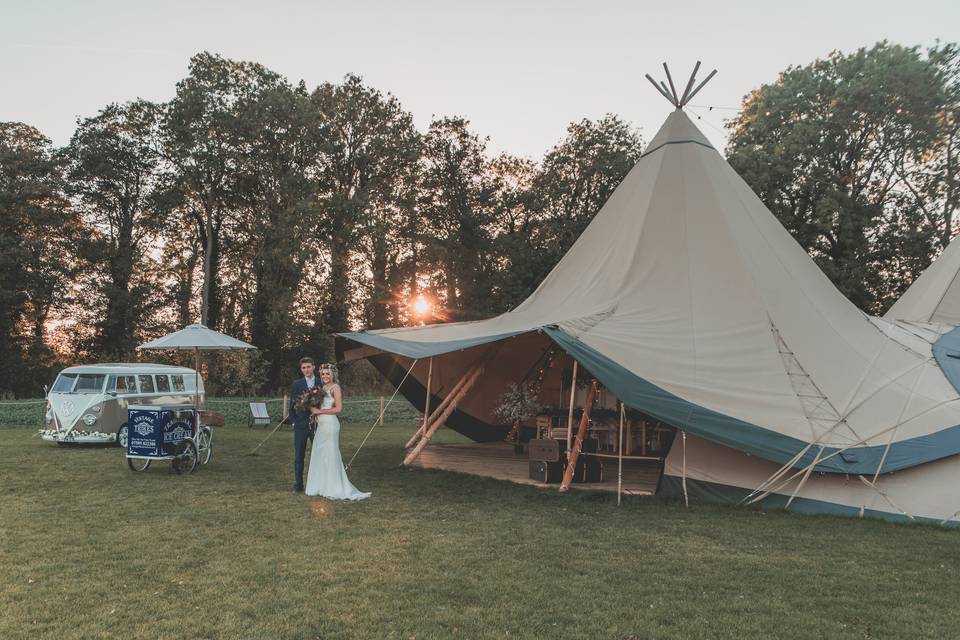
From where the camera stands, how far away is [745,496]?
8.00m

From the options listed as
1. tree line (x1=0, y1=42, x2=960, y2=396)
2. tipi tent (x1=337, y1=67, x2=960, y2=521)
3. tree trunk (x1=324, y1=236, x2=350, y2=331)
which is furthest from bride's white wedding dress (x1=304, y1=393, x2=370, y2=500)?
tree trunk (x1=324, y1=236, x2=350, y2=331)

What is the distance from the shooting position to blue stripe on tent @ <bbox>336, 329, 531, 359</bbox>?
29.4ft

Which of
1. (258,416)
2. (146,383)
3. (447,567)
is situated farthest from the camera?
(258,416)

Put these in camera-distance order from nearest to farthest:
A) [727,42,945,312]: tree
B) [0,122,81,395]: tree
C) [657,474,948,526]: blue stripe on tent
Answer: [657,474,948,526]: blue stripe on tent
[727,42,945,312]: tree
[0,122,81,395]: tree

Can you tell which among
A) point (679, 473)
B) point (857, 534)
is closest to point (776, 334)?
point (679, 473)

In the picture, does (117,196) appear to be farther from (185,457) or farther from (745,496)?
(745,496)

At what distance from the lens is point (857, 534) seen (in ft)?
21.7

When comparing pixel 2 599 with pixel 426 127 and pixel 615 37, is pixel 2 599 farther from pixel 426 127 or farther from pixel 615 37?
pixel 426 127

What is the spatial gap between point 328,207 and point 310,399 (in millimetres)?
17816

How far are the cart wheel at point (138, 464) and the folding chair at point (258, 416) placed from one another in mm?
7709

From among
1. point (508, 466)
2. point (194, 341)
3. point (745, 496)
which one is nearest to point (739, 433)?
point (745, 496)

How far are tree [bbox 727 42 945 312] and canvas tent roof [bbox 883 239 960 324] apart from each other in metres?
7.65

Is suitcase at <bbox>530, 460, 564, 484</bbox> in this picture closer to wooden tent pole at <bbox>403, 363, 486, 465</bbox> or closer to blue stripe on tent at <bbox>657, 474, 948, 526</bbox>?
blue stripe on tent at <bbox>657, 474, 948, 526</bbox>

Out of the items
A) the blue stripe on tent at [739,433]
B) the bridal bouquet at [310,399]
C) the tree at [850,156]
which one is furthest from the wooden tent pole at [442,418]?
the tree at [850,156]
